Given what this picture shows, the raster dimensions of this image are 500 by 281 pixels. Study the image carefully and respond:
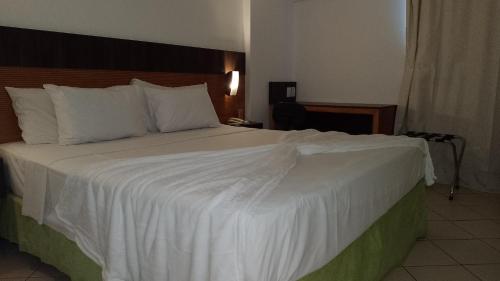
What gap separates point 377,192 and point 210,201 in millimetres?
942

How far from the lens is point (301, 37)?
15.5 ft

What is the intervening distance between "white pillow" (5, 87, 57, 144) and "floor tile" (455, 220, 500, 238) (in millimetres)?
2987

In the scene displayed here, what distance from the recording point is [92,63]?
107 inches

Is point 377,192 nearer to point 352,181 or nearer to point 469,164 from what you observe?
point 352,181


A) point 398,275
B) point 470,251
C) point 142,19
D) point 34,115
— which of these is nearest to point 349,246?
point 398,275

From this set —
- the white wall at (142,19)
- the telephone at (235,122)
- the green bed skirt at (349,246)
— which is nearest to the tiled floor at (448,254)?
the green bed skirt at (349,246)

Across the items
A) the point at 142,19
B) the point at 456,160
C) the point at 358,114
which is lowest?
the point at 456,160

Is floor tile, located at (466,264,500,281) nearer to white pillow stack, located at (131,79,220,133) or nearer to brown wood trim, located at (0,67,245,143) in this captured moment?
white pillow stack, located at (131,79,220,133)

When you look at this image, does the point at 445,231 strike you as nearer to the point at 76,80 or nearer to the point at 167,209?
the point at 167,209

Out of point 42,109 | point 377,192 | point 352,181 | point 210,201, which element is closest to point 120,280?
point 210,201

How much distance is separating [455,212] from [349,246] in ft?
6.28

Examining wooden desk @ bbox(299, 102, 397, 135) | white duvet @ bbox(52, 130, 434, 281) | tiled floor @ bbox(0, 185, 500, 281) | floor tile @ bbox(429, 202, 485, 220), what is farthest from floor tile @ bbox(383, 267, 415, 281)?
wooden desk @ bbox(299, 102, 397, 135)

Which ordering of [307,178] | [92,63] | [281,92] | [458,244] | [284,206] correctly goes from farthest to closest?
[281,92] < [92,63] < [458,244] < [307,178] < [284,206]

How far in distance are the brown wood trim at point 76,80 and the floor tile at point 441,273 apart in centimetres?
249
